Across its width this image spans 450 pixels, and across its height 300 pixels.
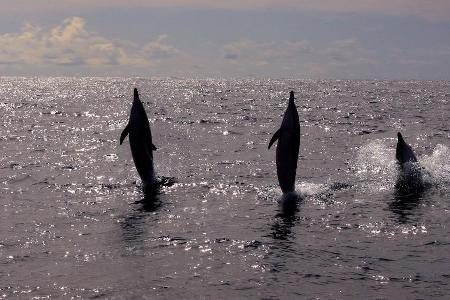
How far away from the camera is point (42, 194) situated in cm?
2188

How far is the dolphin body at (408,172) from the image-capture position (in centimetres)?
2253

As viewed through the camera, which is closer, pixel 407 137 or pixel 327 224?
pixel 327 224

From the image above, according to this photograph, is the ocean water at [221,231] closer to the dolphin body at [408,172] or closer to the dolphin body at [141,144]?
the dolphin body at [408,172]

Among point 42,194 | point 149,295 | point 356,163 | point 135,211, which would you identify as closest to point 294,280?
point 149,295

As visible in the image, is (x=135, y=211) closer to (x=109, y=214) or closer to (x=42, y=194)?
(x=109, y=214)

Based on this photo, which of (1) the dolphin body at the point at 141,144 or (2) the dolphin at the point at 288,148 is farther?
(1) the dolphin body at the point at 141,144

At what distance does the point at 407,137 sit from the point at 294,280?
1385 inches

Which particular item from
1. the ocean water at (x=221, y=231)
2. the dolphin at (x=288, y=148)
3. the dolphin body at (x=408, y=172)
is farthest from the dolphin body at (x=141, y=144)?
the dolphin body at (x=408, y=172)

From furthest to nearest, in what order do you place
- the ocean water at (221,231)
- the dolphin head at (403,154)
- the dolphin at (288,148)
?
the dolphin head at (403,154) → the dolphin at (288,148) → the ocean water at (221,231)

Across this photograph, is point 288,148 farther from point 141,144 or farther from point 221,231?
point 141,144

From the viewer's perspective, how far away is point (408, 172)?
2331 centimetres

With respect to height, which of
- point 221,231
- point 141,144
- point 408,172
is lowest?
point 221,231

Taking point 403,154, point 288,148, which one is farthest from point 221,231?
point 403,154

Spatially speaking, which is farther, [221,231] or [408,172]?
[408,172]
